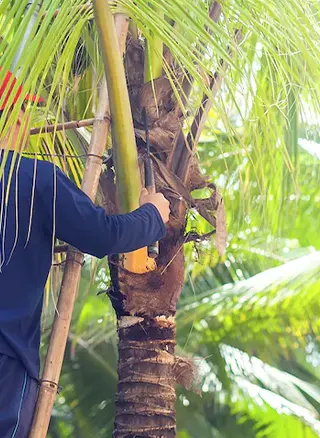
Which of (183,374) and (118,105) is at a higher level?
(118,105)

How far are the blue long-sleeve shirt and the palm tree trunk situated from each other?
38 cm

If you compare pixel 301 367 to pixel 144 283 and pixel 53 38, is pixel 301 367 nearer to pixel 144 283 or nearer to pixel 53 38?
pixel 144 283

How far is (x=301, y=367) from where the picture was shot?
614cm

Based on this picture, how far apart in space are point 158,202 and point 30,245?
333 mm

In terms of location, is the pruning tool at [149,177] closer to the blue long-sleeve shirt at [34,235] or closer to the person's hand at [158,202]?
the person's hand at [158,202]

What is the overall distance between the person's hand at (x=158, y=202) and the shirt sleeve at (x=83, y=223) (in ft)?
0.40

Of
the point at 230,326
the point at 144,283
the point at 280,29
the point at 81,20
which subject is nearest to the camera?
the point at 81,20

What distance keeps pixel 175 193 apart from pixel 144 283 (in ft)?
0.86

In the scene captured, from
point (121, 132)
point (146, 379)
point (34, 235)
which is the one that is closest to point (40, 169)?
Result: point (34, 235)

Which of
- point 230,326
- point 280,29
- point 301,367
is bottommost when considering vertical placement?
point 280,29

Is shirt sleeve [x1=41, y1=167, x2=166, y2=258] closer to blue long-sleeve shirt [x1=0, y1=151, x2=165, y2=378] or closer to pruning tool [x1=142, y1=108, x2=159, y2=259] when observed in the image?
blue long-sleeve shirt [x1=0, y1=151, x2=165, y2=378]

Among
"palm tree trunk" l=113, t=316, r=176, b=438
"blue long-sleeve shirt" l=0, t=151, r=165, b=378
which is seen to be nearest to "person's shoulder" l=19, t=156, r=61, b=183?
"blue long-sleeve shirt" l=0, t=151, r=165, b=378

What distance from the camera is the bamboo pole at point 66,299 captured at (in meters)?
1.58

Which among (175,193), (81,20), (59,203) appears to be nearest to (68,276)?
(59,203)
